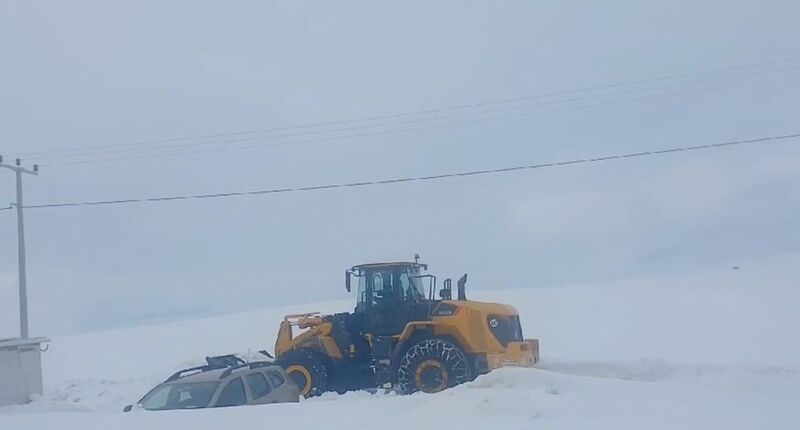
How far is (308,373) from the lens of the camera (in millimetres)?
20906

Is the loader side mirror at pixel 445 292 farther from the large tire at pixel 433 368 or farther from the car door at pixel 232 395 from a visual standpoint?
the car door at pixel 232 395

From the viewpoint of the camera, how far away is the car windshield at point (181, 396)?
43.7ft

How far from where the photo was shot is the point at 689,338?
37.9m

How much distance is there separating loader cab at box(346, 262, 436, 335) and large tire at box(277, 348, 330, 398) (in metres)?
1.27

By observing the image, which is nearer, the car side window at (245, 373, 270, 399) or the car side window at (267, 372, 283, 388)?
the car side window at (245, 373, 270, 399)

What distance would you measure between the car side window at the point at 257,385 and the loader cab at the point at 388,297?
6597 mm

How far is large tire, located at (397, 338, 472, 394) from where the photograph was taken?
19828 mm

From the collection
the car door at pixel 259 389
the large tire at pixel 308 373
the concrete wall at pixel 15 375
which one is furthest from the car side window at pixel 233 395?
the large tire at pixel 308 373

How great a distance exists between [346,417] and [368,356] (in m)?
11.0

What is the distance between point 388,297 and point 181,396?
8268 mm

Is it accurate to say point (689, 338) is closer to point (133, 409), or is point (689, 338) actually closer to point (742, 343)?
point (742, 343)

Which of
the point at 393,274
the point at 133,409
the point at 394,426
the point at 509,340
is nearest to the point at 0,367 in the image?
the point at 133,409

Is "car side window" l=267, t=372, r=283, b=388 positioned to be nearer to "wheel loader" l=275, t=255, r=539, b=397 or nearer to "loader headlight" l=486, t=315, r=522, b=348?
"wheel loader" l=275, t=255, r=539, b=397

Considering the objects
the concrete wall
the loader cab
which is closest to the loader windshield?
the loader cab
